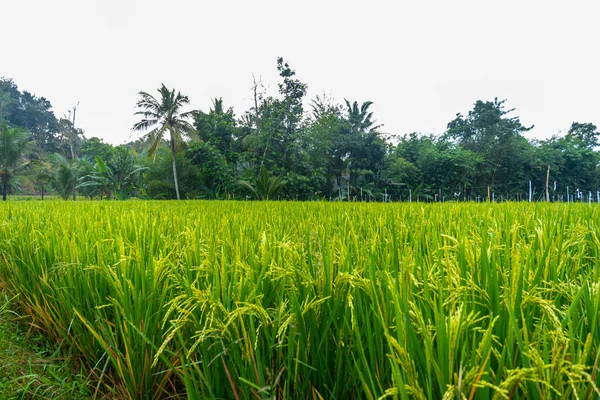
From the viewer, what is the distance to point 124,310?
0.90 metres

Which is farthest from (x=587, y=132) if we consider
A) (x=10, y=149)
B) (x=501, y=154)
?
(x=10, y=149)

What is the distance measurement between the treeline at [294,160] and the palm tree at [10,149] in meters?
0.05

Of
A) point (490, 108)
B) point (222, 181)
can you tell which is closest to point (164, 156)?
point (222, 181)

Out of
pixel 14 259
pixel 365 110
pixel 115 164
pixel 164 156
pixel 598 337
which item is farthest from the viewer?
pixel 365 110

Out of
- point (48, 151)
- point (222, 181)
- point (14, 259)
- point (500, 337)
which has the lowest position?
point (14, 259)

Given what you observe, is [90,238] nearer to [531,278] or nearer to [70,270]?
[70,270]

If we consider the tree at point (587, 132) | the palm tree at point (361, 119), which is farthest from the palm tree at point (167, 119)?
the tree at point (587, 132)

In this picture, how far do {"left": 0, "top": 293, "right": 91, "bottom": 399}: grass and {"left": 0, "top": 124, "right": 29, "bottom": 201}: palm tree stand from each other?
18.3m

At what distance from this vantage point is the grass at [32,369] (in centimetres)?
101

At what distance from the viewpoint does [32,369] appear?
119cm

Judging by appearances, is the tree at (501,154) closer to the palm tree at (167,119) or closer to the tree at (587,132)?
the tree at (587,132)

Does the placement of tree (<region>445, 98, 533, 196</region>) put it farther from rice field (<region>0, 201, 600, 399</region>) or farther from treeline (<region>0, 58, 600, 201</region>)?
rice field (<region>0, 201, 600, 399</region>)

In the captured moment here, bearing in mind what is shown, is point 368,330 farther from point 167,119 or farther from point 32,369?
point 167,119

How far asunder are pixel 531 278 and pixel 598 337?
0.16 metres
